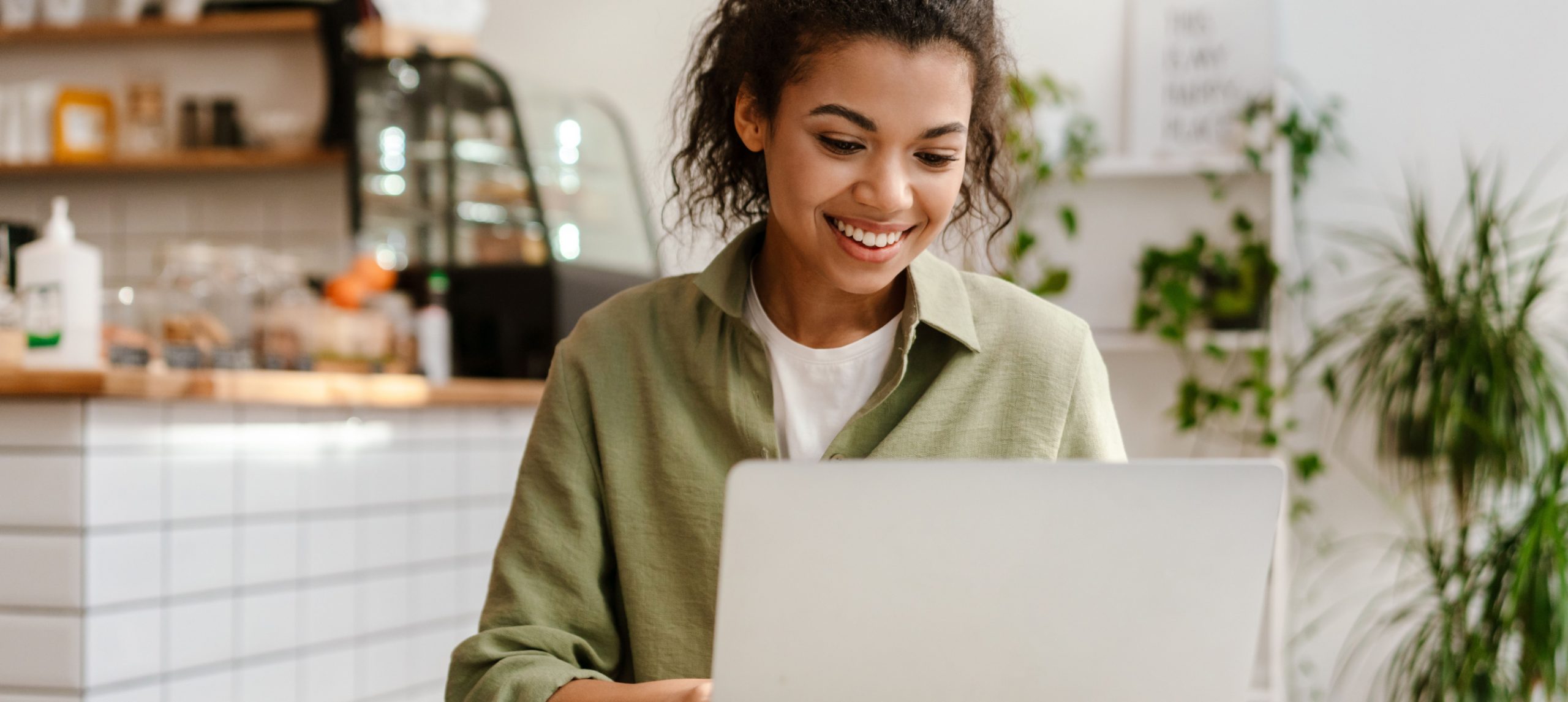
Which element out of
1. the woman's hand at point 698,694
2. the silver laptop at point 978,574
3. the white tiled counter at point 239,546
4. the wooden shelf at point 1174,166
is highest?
the wooden shelf at point 1174,166

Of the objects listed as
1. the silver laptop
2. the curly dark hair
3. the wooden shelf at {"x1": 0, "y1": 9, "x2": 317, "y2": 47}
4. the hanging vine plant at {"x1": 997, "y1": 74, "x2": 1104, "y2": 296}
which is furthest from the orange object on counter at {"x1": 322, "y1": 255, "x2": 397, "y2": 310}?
the silver laptop

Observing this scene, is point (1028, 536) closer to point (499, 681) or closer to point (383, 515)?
point (499, 681)

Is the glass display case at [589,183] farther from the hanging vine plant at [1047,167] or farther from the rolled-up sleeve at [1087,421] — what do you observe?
the rolled-up sleeve at [1087,421]

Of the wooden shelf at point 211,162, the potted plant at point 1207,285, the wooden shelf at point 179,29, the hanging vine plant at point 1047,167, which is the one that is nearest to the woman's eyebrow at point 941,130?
the hanging vine plant at point 1047,167

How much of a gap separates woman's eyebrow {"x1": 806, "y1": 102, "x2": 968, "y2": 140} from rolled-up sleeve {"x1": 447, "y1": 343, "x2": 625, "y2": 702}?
322mm

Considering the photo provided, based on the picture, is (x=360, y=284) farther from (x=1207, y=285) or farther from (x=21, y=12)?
(x=21, y=12)

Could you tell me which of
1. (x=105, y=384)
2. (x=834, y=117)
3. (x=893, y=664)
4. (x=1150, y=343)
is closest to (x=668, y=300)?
(x=834, y=117)

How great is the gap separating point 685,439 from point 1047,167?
7.80 feet

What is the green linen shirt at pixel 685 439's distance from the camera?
1060 millimetres

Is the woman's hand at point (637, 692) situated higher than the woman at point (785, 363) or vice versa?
the woman at point (785, 363)

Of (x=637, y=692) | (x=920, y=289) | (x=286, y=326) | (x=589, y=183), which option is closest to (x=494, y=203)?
(x=589, y=183)

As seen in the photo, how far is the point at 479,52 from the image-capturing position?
14.1 feet

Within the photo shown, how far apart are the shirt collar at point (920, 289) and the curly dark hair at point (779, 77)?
0.08 metres

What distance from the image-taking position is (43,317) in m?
2.13
